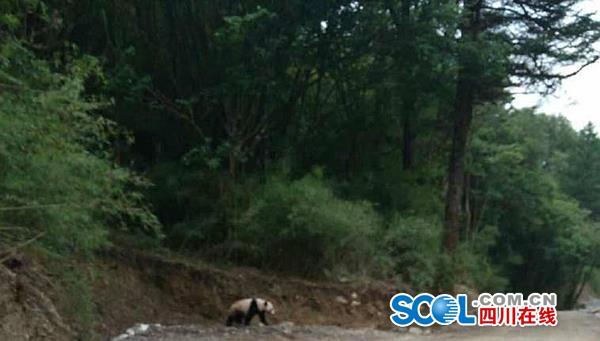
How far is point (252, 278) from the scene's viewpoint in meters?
15.9

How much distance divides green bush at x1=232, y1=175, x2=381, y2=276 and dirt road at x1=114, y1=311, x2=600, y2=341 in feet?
7.00

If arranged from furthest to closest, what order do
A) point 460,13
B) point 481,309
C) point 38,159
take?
point 460,13 < point 481,309 < point 38,159

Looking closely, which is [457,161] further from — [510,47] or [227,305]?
[227,305]

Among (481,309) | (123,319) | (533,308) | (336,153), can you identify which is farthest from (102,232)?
(336,153)

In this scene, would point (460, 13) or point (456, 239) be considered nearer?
point (460, 13)

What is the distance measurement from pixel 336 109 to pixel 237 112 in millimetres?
4709

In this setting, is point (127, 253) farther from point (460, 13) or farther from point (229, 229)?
point (460, 13)

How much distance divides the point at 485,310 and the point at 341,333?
3.99m

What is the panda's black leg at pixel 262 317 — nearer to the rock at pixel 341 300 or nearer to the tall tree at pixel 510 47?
the rock at pixel 341 300

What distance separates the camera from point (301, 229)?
1602cm

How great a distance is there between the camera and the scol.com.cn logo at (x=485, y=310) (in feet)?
35.9

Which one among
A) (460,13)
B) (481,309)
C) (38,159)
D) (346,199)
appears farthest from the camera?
(346,199)

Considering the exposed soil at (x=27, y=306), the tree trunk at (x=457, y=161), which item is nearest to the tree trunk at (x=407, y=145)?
the tree trunk at (x=457, y=161)

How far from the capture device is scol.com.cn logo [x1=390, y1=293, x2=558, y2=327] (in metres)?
11.0
